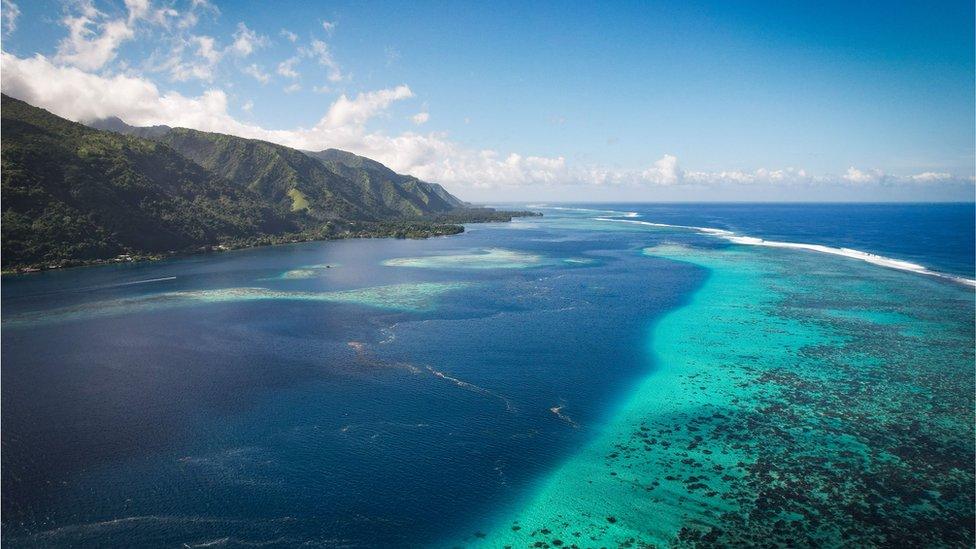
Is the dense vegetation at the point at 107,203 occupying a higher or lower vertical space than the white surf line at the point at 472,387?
higher

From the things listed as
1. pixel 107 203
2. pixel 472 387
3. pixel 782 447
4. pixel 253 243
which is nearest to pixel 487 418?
pixel 472 387

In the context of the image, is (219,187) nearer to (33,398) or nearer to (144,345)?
(144,345)

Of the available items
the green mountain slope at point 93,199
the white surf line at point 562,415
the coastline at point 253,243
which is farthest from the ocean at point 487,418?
the green mountain slope at point 93,199

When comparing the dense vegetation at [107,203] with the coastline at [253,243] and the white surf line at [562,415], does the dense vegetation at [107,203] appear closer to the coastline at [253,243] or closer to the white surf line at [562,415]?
the coastline at [253,243]

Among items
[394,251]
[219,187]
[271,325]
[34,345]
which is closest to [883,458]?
[271,325]

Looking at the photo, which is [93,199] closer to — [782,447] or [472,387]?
[472,387]

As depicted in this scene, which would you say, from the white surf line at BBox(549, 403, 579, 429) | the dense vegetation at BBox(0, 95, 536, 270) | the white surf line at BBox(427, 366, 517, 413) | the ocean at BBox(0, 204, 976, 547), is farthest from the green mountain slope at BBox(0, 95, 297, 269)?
the white surf line at BBox(549, 403, 579, 429)
